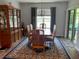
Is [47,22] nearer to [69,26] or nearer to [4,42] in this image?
[69,26]

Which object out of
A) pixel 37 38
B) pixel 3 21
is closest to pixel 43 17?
pixel 3 21

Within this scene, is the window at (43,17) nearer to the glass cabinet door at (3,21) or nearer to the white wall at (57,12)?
the white wall at (57,12)

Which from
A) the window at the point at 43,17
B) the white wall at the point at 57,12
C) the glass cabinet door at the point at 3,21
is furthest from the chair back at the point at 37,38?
the white wall at the point at 57,12

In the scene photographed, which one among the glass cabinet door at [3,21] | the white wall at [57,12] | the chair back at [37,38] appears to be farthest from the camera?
the white wall at [57,12]

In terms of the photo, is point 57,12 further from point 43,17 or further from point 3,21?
point 3,21

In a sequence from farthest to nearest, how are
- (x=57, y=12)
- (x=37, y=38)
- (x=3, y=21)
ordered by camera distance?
(x=57, y=12) → (x=3, y=21) → (x=37, y=38)

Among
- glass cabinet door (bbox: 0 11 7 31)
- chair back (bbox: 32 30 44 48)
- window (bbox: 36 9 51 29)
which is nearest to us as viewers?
chair back (bbox: 32 30 44 48)

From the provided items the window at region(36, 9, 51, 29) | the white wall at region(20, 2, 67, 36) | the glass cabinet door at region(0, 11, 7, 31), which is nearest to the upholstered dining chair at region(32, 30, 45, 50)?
the glass cabinet door at region(0, 11, 7, 31)

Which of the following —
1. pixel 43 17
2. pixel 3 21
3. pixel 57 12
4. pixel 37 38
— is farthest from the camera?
pixel 43 17

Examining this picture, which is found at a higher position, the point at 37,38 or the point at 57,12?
the point at 57,12

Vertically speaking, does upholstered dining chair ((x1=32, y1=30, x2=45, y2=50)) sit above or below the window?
below

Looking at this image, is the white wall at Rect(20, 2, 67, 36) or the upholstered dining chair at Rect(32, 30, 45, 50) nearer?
the upholstered dining chair at Rect(32, 30, 45, 50)

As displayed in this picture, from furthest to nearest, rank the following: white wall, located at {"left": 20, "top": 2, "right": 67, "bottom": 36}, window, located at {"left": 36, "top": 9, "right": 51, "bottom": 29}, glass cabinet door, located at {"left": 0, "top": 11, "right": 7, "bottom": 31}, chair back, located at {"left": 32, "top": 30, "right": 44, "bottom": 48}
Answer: window, located at {"left": 36, "top": 9, "right": 51, "bottom": 29} < white wall, located at {"left": 20, "top": 2, "right": 67, "bottom": 36} < glass cabinet door, located at {"left": 0, "top": 11, "right": 7, "bottom": 31} < chair back, located at {"left": 32, "top": 30, "right": 44, "bottom": 48}

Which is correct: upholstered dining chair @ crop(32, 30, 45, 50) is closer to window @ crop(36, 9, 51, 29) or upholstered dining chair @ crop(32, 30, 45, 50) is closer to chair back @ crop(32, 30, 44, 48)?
chair back @ crop(32, 30, 44, 48)
